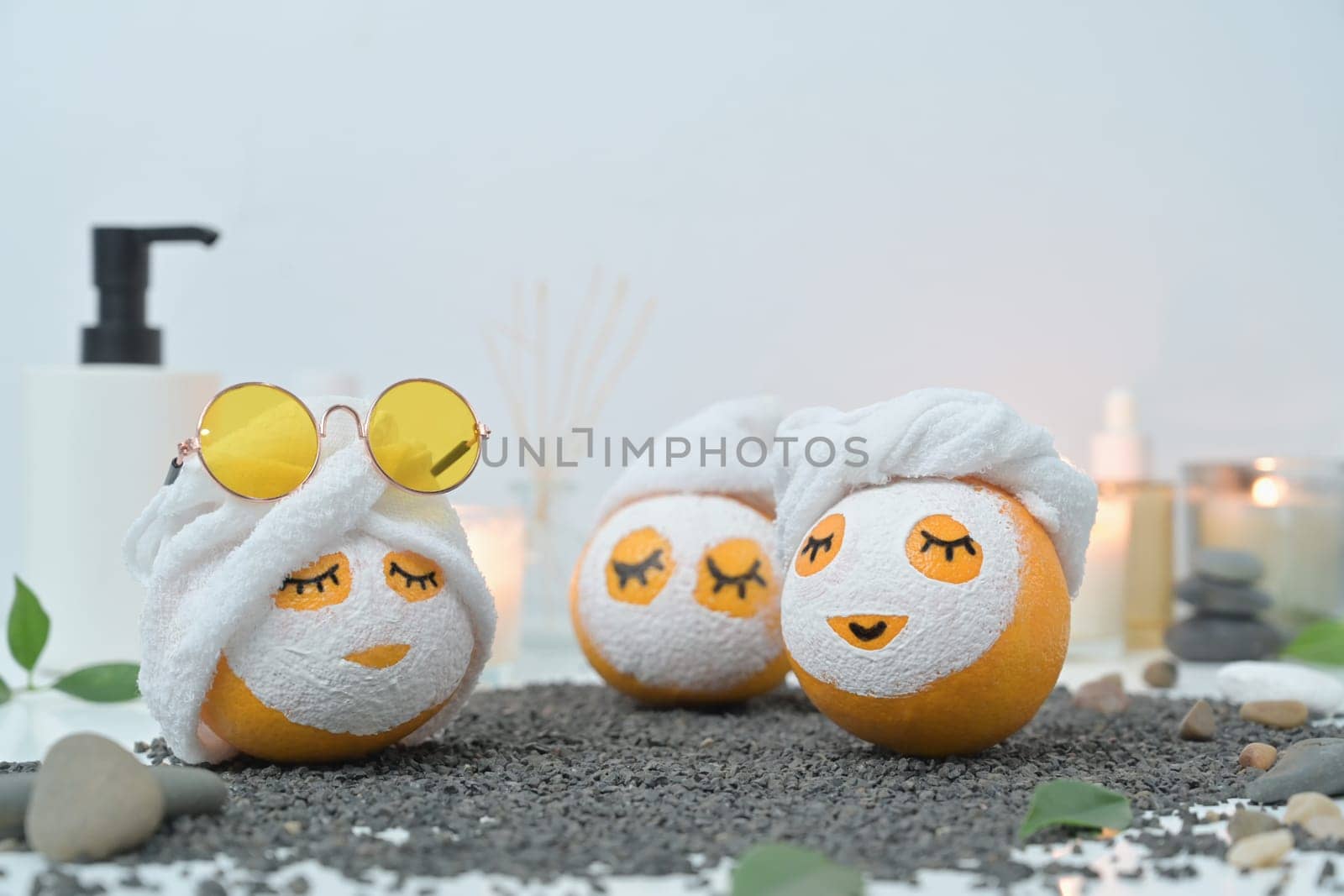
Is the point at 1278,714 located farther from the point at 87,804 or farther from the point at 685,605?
the point at 87,804

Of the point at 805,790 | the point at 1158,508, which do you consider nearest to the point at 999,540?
the point at 805,790

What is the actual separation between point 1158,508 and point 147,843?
1119 mm

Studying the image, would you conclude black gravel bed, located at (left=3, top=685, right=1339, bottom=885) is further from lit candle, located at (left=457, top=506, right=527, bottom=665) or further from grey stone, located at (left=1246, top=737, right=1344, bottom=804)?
lit candle, located at (left=457, top=506, right=527, bottom=665)

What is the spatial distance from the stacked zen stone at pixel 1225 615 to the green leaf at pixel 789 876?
0.90 meters

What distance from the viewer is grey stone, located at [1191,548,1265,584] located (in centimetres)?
135

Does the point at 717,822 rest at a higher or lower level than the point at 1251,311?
lower

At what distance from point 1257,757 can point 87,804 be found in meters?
0.66

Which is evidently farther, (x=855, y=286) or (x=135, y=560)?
(x=855, y=286)

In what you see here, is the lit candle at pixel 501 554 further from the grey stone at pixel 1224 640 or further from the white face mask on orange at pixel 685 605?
the grey stone at pixel 1224 640

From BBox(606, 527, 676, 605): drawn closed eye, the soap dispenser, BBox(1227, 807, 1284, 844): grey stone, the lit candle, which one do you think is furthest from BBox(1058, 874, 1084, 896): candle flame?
the soap dispenser

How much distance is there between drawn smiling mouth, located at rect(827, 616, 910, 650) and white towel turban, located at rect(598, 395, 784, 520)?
0.91 feet

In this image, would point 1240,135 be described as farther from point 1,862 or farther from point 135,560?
point 1,862

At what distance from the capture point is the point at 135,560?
829 millimetres

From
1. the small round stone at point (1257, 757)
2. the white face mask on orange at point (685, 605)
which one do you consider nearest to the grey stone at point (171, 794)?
the white face mask on orange at point (685, 605)
